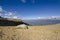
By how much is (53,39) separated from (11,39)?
12.4 feet

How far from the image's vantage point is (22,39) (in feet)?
26.8

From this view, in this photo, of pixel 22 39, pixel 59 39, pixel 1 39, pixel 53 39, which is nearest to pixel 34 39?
pixel 22 39

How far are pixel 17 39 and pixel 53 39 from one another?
327 cm

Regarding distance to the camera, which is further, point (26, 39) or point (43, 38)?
point (43, 38)

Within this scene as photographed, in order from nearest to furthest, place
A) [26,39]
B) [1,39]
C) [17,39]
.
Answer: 1. [1,39]
2. [17,39]
3. [26,39]

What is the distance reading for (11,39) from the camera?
24.3ft

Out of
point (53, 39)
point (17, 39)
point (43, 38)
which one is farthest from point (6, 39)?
point (53, 39)

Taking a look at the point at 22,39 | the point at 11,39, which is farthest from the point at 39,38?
the point at 11,39

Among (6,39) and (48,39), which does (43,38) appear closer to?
(48,39)

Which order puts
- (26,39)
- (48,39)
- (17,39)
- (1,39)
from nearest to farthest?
(1,39) < (17,39) < (26,39) < (48,39)

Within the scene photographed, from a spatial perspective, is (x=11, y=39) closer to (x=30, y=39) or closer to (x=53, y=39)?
(x=30, y=39)

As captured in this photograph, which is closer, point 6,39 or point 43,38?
point 6,39

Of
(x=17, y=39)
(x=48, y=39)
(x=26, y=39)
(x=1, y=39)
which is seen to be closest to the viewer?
(x=1, y=39)

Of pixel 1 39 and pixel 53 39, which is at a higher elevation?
pixel 1 39
